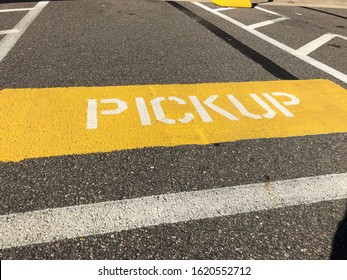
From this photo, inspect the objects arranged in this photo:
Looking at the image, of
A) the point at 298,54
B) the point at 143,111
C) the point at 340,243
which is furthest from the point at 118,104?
the point at 298,54

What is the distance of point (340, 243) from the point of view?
223 centimetres

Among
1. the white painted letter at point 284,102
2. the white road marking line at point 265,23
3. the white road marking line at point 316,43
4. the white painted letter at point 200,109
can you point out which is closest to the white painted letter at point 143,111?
the white painted letter at point 200,109

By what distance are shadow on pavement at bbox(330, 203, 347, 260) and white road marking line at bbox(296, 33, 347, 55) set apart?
4551 mm

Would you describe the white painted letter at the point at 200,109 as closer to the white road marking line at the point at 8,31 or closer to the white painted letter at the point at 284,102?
the white painted letter at the point at 284,102

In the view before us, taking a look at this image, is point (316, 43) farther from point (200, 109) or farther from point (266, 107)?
point (200, 109)

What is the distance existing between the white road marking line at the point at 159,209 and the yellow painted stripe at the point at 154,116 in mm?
736

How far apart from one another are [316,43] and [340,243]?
5.67 metres

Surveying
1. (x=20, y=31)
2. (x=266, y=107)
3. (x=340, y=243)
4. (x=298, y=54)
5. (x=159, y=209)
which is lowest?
(x=340, y=243)

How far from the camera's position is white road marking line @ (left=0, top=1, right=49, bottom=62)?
5.19 metres

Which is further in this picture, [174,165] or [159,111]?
[159,111]

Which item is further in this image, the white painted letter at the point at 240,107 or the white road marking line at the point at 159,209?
the white painted letter at the point at 240,107

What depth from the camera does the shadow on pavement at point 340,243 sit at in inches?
84.0

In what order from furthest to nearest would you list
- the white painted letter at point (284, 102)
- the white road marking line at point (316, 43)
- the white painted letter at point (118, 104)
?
the white road marking line at point (316, 43) → the white painted letter at point (284, 102) → the white painted letter at point (118, 104)

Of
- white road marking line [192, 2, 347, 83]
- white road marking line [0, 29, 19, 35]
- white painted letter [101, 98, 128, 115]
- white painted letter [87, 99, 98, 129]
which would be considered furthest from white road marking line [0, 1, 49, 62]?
white road marking line [192, 2, 347, 83]
